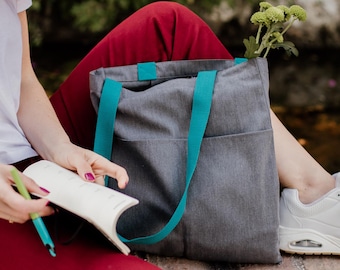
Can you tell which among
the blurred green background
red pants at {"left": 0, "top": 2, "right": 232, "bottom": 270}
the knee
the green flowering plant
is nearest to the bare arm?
red pants at {"left": 0, "top": 2, "right": 232, "bottom": 270}

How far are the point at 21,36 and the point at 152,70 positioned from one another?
1.11ft

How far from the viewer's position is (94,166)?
4.28 ft

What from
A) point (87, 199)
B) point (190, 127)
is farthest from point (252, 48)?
point (87, 199)

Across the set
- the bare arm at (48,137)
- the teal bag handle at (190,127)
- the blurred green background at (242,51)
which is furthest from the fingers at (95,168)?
the blurred green background at (242,51)

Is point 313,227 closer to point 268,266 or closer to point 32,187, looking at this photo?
point 268,266

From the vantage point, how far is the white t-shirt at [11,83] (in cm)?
139

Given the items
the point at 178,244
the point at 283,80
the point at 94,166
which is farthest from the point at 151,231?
the point at 283,80

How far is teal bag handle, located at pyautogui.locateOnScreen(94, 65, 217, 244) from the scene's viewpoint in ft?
4.86

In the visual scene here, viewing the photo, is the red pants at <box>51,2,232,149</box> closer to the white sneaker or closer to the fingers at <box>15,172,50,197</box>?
the white sneaker

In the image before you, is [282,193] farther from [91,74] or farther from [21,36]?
[21,36]

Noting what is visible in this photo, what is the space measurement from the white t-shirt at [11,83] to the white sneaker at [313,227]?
0.66 m

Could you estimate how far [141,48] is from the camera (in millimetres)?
1743

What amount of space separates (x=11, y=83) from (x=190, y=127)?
0.41 meters

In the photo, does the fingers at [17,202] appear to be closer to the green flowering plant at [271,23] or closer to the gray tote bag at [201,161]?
the gray tote bag at [201,161]
